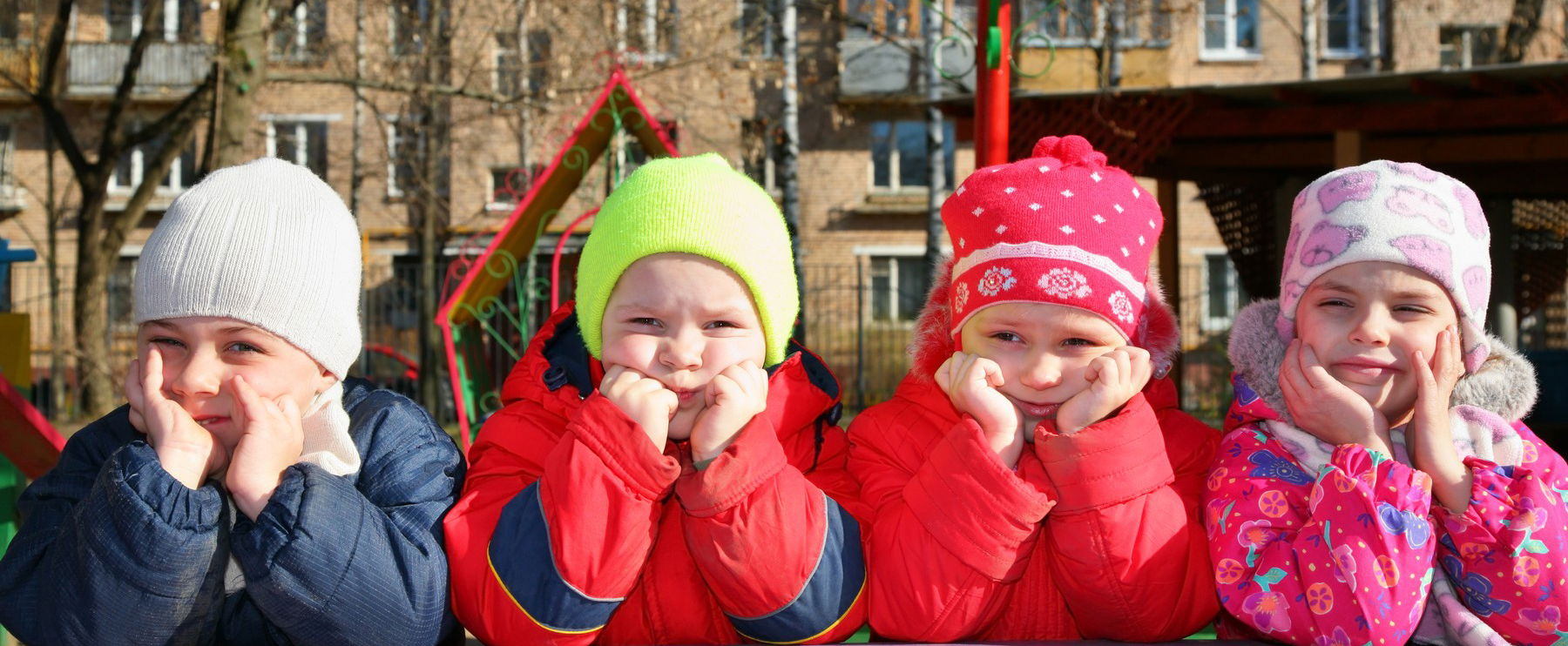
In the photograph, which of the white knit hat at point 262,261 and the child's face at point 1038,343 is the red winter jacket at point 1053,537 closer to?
the child's face at point 1038,343

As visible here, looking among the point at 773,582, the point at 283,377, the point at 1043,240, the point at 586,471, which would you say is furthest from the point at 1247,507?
the point at 283,377

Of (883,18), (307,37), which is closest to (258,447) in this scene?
(307,37)

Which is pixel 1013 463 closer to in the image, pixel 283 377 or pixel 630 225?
pixel 630 225

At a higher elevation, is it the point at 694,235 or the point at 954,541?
the point at 694,235

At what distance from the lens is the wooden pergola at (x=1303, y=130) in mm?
6250

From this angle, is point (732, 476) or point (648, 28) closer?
point (732, 476)

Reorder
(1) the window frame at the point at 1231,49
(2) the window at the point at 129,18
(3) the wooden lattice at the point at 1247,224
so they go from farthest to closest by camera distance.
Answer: (1) the window frame at the point at 1231,49 < (2) the window at the point at 129,18 < (3) the wooden lattice at the point at 1247,224

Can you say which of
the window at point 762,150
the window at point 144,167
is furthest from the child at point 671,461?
the window at point 144,167

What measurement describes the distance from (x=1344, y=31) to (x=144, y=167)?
2178cm

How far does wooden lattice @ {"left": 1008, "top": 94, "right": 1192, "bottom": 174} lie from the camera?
275 inches

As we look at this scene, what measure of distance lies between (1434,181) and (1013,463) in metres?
0.85

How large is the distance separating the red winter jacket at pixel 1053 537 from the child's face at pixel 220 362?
968mm

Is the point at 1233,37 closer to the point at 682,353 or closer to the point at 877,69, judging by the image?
the point at 877,69

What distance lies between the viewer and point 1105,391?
6.30ft
